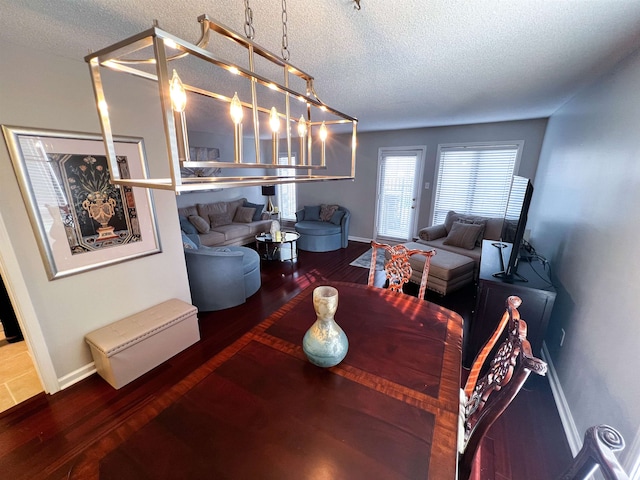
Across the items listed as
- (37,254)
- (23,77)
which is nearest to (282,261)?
(37,254)

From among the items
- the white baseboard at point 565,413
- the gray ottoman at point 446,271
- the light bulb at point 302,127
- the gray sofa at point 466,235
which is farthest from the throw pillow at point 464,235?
the light bulb at point 302,127

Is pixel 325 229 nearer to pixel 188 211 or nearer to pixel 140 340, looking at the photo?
pixel 188 211

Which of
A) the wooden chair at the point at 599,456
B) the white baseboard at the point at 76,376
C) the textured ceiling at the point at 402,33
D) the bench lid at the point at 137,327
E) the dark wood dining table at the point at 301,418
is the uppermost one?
the textured ceiling at the point at 402,33

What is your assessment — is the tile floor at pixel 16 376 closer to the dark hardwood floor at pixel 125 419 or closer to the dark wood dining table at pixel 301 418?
the dark hardwood floor at pixel 125 419

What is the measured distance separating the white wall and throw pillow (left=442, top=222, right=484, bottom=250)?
3601 mm

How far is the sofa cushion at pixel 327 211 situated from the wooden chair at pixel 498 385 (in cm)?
437

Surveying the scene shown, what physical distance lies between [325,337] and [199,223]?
4.33 metres

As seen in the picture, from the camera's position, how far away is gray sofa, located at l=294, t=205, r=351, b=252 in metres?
4.94

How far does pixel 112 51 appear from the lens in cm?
68

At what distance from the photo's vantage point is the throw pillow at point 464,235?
145 inches

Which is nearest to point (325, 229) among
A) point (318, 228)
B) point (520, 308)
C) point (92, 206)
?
point (318, 228)

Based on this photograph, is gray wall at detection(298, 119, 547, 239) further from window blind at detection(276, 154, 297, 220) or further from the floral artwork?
the floral artwork

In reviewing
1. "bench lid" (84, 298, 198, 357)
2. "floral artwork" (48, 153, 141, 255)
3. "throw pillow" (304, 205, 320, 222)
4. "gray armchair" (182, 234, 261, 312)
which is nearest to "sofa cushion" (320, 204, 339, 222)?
"throw pillow" (304, 205, 320, 222)

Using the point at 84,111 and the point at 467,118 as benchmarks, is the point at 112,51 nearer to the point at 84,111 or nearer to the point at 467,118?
the point at 84,111
